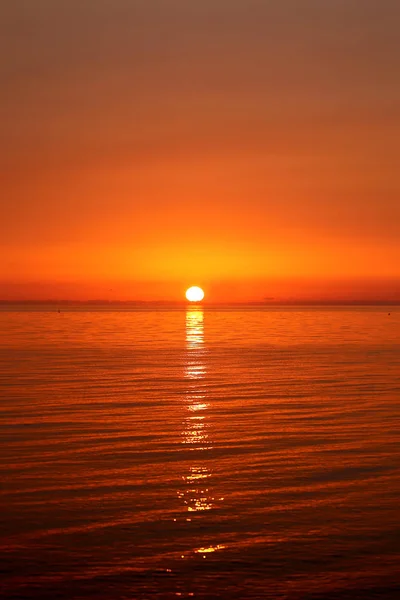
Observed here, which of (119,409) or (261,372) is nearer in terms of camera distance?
(119,409)

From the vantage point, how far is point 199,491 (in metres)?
16.8

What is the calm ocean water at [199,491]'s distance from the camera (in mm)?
11695

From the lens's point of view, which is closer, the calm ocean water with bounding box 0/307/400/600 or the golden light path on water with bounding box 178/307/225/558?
the calm ocean water with bounding box 0/307/400/600

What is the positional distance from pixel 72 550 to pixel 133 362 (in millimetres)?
38010

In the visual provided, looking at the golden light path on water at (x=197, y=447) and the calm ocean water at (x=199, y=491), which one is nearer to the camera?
the calm ocean water at (x=199, y=491)

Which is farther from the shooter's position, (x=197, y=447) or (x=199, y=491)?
(x=197, y=447)

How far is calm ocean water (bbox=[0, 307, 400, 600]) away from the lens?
11.7 metres

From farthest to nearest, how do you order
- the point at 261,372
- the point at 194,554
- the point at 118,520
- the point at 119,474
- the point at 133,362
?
the point at 133,362
the point at 261,372
the point at 119,474
the point at 118,520
the point at 194,554

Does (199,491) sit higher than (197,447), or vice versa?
(197,447)

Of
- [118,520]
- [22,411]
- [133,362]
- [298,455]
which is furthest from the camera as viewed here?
[133,362]

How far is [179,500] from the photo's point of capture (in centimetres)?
1611

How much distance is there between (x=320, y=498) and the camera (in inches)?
634

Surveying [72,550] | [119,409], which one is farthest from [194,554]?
Result: [119,409]

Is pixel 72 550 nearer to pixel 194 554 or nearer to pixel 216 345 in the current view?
pixel 194 554
